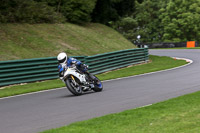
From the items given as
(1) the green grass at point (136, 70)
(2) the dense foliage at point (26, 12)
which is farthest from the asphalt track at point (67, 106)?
(2) the dense foliage at point (26, 12)

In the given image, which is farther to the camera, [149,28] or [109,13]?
[149,28]

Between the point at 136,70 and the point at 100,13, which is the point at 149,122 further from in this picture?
the point at 100,13

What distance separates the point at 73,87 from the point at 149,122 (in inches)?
216

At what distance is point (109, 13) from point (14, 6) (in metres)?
11.9

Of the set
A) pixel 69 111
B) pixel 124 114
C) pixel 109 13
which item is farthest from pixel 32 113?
pixel 109 13

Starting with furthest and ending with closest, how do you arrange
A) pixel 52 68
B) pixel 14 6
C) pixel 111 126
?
pixel 14 6, pixel 52 68, pixel 111 126

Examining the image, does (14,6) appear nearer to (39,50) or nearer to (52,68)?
(39,50)

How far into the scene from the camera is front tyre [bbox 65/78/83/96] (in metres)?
12.1

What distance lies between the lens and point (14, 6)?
27.1 m

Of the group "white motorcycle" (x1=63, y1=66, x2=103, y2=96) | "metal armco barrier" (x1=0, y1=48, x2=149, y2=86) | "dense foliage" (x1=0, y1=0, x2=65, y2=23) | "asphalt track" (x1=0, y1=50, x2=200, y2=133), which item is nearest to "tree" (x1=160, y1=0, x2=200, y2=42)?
"dense foliage" (x1=0, y1=0, x2=65, y2=23)

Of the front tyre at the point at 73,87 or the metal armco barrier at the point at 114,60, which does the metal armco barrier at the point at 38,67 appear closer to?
the metal armco barrier at the point at 114,60

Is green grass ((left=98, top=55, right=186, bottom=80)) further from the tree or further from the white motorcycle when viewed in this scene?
the tree

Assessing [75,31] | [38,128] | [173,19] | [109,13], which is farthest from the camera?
[173,19]

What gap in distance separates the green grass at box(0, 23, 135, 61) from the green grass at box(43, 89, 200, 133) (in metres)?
13.3
